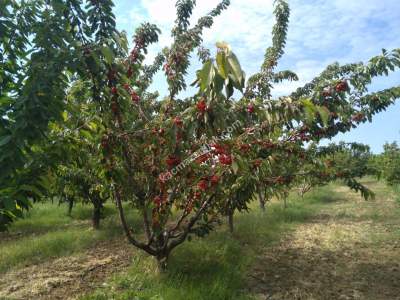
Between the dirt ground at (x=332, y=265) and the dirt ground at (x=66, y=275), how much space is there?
7.85 feet

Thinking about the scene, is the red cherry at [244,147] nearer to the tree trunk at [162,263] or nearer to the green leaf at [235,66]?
the green leaf at [235,66]

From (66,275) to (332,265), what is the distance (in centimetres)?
445

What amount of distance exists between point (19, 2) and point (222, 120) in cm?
227

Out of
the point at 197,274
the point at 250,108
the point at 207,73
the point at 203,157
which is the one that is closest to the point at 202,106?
the point at 250,108

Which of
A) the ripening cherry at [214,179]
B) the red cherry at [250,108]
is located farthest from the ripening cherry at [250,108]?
the ripening cherry at [214,179]

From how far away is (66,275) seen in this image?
20.4 ft

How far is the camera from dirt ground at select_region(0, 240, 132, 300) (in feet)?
18.0

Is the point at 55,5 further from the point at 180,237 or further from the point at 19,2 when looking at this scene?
the point at 180,237

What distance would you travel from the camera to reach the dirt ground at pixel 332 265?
5527 mm

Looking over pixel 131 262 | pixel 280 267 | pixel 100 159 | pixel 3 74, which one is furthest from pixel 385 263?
pixel 3 74

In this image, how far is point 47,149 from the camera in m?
3.37

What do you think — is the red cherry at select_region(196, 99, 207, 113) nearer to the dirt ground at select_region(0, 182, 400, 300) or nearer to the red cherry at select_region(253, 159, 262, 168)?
the red cherry at select_region(253, 159, 262, 168)

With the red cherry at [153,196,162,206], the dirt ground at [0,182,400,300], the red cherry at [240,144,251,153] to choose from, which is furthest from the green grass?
the red cherry at [240,144,251,153]

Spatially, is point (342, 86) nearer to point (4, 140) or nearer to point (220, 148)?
point (220, 148)
